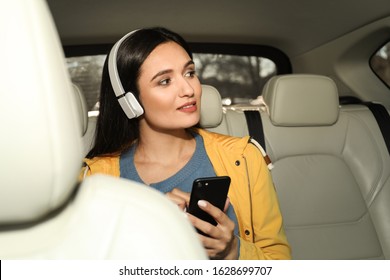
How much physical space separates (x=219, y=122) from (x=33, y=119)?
1285mm

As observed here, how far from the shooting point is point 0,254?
0.50 metres

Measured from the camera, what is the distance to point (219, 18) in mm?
2168

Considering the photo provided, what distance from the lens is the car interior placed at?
452mm

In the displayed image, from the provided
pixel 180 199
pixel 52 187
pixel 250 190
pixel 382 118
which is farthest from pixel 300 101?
pixel 52 187

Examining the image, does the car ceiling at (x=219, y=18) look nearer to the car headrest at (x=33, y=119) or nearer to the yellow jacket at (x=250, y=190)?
the yellow jacket at (x=250, y=190)

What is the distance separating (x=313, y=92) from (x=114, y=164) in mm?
909

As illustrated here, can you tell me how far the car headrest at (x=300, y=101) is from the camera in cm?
176

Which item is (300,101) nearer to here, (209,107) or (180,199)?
(209,107)

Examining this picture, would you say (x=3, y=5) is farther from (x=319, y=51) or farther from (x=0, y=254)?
(x=319, y=51)

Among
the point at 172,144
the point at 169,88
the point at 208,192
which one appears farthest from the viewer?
the point at 172,144

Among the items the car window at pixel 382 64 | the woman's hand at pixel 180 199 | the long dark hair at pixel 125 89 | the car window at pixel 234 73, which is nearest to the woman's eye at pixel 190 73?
the long dark hair at pixel 125 89

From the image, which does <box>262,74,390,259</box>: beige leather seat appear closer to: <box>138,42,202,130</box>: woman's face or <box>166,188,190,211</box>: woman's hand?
<box>138,42,202,130</box>: woman's face

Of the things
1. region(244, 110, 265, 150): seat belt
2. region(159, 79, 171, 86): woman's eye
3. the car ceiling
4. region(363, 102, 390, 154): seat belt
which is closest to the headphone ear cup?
region(159, 79, 171, 86): woman's eye

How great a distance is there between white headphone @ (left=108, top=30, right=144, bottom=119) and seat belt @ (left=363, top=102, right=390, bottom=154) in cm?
115
